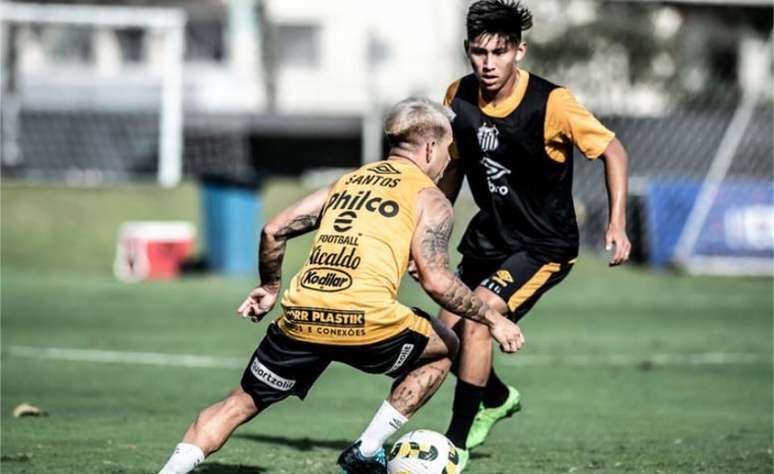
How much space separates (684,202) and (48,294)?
8.62 meters

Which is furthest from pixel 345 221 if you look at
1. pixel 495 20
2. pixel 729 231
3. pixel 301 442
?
pixel 729 231

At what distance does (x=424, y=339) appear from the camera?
21.3 ft

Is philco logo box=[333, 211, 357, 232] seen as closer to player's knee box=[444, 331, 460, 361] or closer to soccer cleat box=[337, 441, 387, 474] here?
player's knee box=[444, 331, 460, 361]

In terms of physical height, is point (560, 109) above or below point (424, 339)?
above

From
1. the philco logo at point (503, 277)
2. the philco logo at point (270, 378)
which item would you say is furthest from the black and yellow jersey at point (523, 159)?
the philco logo at point (270, 378)

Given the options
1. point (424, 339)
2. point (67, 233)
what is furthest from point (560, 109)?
point (67, 233)

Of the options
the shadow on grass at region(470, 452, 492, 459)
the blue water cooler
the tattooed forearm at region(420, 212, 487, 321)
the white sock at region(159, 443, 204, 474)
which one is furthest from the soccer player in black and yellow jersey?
the blue water cooler

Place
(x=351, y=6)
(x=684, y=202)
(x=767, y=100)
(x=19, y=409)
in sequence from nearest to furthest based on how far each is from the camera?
(x=19, y=409) → (x=684, y=202) → (x=767, y=100) → (x=351, y=6)

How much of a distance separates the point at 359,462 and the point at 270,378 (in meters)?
0.62

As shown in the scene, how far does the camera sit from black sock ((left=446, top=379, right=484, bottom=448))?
7.43 metres

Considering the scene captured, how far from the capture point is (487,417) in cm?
799

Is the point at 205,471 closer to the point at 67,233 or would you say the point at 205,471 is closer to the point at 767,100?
the point at 67,233

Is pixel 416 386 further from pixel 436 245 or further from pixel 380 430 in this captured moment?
pixel 436 245

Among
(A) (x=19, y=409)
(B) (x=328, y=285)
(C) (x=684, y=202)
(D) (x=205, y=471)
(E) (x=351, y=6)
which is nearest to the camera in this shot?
(B) (x=328, y=285)
